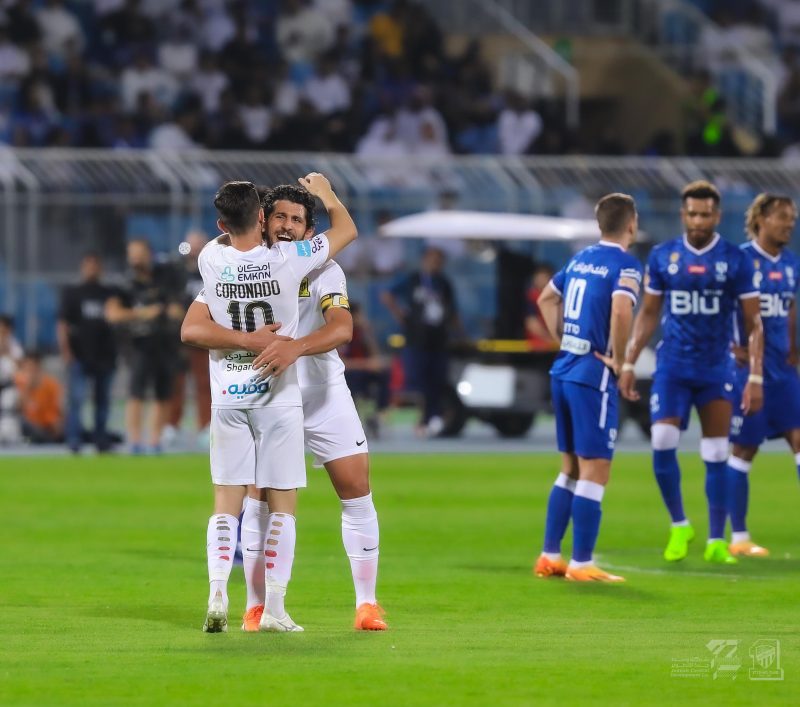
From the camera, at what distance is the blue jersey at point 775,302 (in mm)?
12656

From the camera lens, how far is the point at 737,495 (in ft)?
42.2

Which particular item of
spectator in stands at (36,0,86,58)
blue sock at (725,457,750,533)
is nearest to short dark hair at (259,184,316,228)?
blue sock at (725,457,750,533)

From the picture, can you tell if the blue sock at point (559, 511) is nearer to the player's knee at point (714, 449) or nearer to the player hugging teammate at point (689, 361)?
the player hugging teammate at point (689, 361)

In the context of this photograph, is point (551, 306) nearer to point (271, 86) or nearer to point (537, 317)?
point (537, 317)

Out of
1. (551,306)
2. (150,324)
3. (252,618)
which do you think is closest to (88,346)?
(150,324)

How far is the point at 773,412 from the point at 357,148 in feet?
60.8

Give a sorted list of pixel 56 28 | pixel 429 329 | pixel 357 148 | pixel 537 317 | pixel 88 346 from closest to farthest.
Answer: pixel 88 346 → pixel 429 329 → pixel 537 317 → pixel 357 148 → pixel 56 28

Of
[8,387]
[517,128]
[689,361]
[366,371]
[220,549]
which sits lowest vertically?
[8,387]

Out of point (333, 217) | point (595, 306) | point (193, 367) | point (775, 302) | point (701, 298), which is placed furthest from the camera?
point (193, 367)

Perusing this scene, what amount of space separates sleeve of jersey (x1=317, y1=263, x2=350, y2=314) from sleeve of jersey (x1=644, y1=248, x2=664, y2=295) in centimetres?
376

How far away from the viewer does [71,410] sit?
21.7 m

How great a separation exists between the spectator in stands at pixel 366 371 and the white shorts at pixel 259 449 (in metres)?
15.4

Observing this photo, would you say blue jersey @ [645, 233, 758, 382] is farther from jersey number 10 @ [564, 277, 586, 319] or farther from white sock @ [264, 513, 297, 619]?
white sock @ [264, 513, 297, 619]

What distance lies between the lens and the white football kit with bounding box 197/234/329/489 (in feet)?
28.1
